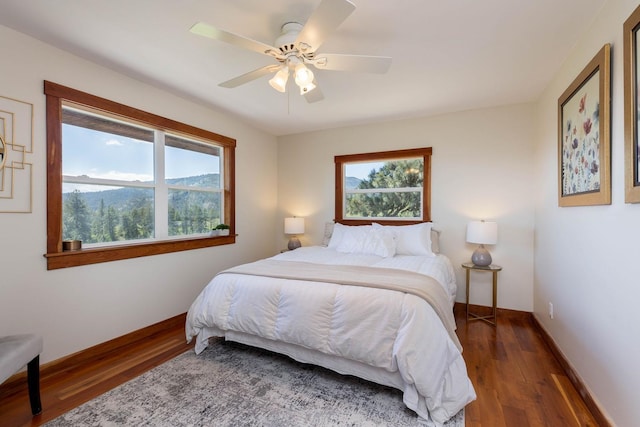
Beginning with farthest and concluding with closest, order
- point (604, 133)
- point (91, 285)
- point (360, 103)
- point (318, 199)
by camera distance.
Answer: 1. point (318, 199)
2. point (360, 103)
3. point (91, 285)
4. point (604, 133)

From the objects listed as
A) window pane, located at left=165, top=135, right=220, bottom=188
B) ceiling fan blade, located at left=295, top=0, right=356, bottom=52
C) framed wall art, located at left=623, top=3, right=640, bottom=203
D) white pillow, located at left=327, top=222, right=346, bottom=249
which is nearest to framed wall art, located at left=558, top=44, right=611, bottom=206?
framed wall art, located at left=623, top=3, right=640, bottom=203

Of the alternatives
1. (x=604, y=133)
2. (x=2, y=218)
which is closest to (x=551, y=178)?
(x=604, y=133)

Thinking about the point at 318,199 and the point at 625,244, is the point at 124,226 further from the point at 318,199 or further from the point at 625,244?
the point at 625,244

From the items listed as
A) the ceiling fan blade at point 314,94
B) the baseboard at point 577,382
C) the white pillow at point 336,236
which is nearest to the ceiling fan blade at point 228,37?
the ceiling fan blade at point 314,94

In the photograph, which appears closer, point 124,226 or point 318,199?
point 124,226

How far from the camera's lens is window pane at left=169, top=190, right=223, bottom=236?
126 inches

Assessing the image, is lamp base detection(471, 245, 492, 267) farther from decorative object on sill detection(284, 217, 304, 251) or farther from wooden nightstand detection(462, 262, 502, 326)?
decorative object on sill detection(284, 217, 304, 251)

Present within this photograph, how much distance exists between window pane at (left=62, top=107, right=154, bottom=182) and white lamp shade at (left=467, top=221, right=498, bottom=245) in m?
3.46

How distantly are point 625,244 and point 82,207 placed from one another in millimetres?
3684

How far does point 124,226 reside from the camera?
2.74 m

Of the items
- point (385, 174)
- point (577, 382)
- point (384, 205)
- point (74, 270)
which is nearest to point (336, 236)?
point (384, 205)

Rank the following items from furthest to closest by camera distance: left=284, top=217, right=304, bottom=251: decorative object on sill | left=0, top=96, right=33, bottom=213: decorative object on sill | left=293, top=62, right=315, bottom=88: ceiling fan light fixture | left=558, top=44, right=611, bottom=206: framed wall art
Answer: left=284, top=217, right=304, bottom=251: decorative object on sill → left=0, top=96, right=33, bottom=213: decorative object on sill → left=293, top=62, right=315, bottom=88: ceiling fan light fixture → left=558, top=44, right=611, bottom=206: framed wall art

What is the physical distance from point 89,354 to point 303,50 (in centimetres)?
284

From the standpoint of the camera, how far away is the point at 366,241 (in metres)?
3.38
